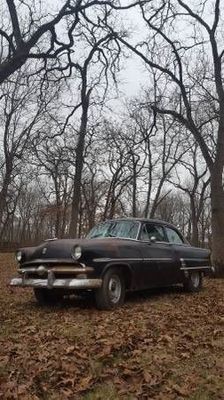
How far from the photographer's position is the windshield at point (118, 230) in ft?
34.8

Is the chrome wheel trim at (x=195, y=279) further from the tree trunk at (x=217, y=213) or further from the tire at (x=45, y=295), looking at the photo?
the tree trunk at (x=217, y=213)

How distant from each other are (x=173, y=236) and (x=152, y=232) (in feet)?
3.68

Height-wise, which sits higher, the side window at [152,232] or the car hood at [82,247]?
the side window at [152,232]

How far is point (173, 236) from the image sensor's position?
12.2m

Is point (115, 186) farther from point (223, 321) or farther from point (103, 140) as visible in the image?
point (223, 321)

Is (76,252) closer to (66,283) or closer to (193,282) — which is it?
(66,283)

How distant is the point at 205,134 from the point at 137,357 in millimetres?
35366

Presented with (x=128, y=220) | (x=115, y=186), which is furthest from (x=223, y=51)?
(x=115, y=186)

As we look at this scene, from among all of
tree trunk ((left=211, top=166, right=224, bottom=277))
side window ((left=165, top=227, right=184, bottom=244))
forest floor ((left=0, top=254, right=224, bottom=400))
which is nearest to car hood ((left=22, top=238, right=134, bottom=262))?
forest floor ((left=0, top=254, right=224, bottom=400))

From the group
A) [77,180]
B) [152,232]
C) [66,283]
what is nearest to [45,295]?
[66,283]

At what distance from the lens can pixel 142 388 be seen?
5.24 m

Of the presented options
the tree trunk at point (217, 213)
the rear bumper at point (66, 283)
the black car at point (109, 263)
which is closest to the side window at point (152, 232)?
the black car at point (109, 263)

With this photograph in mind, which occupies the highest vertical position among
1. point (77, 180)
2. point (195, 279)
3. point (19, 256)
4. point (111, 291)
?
point (77, 180)

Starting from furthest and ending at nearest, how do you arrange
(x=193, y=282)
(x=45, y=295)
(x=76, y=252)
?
1. (x=193, y=282)
2. (x=45, y=295)
3. (x=76, y=252)
